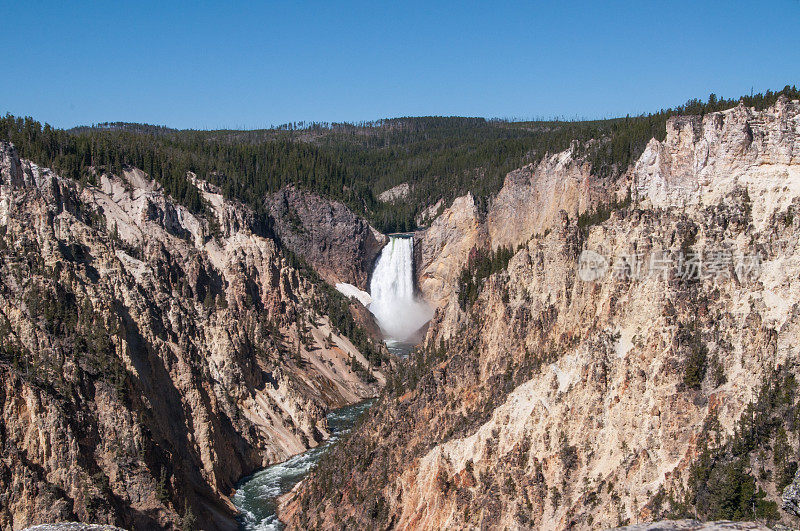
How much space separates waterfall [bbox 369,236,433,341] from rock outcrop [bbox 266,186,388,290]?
1889 mm

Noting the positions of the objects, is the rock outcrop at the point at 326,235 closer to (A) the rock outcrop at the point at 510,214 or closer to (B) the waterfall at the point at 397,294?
(B) the waterfall at the point at 397,294

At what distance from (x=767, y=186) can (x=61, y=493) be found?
3808 cm

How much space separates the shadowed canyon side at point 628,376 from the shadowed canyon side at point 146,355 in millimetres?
10844

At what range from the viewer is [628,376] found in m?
37.8

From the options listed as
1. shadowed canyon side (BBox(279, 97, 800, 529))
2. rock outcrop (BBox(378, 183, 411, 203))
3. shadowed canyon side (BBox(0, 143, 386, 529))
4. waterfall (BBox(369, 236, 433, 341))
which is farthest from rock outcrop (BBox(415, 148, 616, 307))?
shadowed canyon side (BBox(279, 97, 800, 529))

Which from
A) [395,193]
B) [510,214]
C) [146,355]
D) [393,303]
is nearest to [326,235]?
[393,303]

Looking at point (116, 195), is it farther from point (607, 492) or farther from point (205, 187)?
point (607, 492)

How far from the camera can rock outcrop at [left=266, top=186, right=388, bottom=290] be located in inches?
4641

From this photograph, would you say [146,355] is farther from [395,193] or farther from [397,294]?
[395,193]

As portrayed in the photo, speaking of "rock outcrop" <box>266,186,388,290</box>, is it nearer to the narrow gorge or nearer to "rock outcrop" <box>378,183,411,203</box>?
the narrow gorge

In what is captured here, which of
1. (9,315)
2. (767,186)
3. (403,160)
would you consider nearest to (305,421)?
(9,315)

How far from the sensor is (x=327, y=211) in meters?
121

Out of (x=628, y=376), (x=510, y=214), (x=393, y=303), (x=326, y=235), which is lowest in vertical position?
(x=393, y=303)

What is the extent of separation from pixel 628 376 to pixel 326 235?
8463cm
